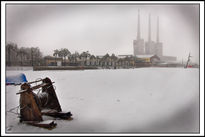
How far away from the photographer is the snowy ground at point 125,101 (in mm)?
2180

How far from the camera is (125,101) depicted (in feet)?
9.92

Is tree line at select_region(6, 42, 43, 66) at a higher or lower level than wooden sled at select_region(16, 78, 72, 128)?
higher

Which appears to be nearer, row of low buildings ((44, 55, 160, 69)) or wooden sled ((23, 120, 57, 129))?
wooden sled ((23, 120, 57, 129))

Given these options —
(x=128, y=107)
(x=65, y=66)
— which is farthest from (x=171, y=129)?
(x=65, y=66)

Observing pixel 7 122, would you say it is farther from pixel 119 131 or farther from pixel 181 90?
pixel 181 90

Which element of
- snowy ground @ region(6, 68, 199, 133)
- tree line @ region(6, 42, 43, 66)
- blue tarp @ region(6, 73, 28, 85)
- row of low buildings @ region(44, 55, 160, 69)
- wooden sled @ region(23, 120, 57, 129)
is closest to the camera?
wooden sled @ region(23, 120, 57, 129)

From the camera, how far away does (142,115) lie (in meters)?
2.40

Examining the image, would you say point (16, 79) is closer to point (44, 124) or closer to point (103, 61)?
point (44, 124)

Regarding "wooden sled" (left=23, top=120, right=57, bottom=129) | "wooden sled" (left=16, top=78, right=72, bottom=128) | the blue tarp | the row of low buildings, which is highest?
the row of low buildings

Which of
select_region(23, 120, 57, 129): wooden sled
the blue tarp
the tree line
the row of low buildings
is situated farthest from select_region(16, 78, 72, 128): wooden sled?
the row of low buildings

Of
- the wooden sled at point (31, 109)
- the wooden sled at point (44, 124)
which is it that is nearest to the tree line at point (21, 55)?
the wooden sled at point (31, 109)

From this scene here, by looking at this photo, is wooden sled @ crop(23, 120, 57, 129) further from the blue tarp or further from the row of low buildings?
the row of low buildings

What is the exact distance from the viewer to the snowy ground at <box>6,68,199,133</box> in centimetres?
218

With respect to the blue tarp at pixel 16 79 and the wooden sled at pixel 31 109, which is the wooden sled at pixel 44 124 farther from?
the blue tarp at pixel 16 79
